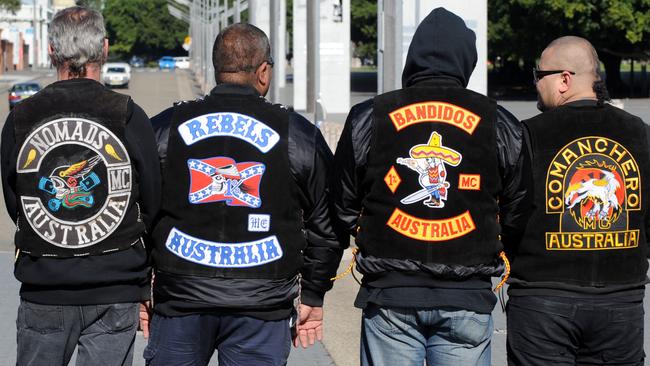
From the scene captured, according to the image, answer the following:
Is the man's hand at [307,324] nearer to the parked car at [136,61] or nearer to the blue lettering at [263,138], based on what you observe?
the blue lettering at [263,138]

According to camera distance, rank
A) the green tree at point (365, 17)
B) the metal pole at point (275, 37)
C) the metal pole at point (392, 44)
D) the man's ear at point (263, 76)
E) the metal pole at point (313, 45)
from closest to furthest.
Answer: the man's ear at point (263, 76) → the metal pole at point (392, 44) → the metal pole at point (313, 45) → the metal pole at point (275, 37) → the green tree at point (365, 17)

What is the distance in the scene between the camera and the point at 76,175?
4.28 meters

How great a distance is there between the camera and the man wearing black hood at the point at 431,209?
422 centimetres

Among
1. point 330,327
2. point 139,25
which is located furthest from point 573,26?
point 139,25

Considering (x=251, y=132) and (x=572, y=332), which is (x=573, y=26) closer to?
(x=572, y=332)

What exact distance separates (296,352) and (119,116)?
3.60 m

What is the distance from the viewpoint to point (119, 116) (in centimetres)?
431

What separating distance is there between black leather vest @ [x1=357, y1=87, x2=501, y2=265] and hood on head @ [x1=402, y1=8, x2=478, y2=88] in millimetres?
81

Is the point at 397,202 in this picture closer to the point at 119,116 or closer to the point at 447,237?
the point at 447,237

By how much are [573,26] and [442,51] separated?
47.9 m

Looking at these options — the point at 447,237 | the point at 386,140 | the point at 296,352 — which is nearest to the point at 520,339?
the point at 447,237

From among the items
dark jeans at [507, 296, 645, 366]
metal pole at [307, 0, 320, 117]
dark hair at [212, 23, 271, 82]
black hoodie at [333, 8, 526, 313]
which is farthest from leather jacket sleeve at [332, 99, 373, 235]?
metal pole at [307, 0, 320, 117]

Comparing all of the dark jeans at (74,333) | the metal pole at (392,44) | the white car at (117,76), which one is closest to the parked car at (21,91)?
the white car at (117,76)

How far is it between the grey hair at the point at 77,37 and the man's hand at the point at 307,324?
3.91 feet
